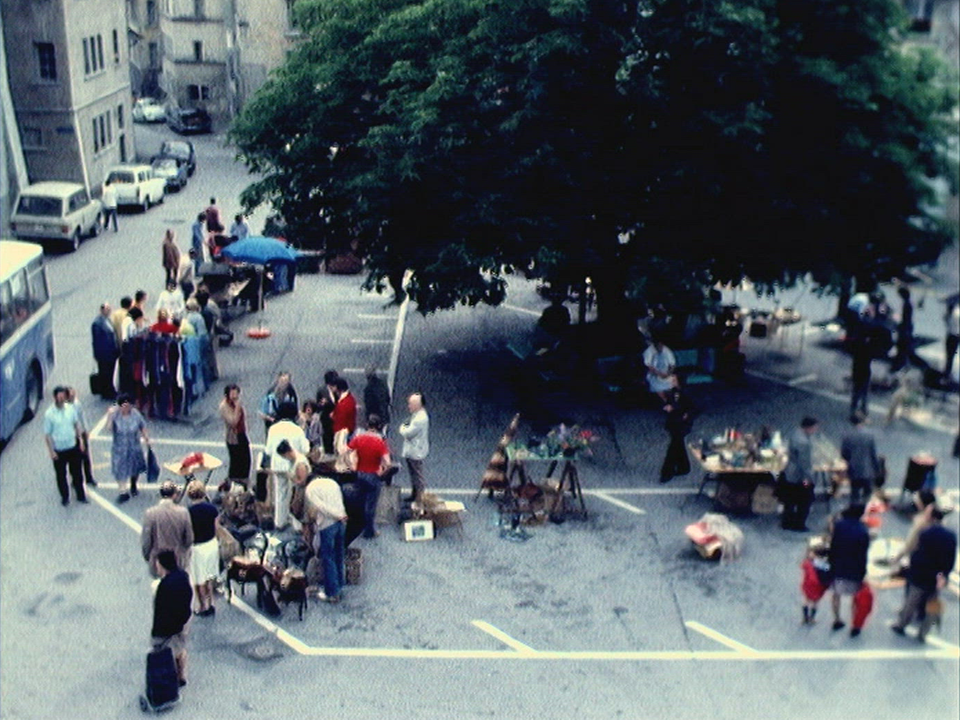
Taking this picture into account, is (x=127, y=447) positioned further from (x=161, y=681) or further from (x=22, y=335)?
(x=161, y=681)

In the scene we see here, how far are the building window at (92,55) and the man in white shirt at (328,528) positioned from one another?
4640 mm

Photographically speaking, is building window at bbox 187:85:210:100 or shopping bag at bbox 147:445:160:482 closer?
building window at bbox 187:85:210:100

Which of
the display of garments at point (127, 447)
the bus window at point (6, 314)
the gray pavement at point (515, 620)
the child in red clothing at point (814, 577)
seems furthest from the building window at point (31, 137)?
the child in red clothing at point (814, 577)

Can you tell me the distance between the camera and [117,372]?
1734 cm

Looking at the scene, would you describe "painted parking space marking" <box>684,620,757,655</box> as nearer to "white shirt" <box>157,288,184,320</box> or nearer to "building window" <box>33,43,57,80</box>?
"building window" <box>33,43,57,80</box>

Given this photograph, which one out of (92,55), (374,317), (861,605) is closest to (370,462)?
(861,605)

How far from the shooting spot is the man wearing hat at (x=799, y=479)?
30.4 ft

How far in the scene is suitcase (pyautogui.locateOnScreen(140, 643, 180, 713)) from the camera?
10.2 meters

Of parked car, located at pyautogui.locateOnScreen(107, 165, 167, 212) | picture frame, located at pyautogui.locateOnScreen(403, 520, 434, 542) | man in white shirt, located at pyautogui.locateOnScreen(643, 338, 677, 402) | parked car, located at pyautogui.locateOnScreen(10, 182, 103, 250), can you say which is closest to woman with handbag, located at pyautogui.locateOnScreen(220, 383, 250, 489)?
picture frame, located at pyautogui.locateOnScreen(403, 520, 434, 542)

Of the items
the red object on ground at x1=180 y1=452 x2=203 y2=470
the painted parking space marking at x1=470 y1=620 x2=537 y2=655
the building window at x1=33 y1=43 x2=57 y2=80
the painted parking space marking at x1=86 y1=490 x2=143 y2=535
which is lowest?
the painted parking space marking at x1=470 y1=620 x2=537 y2=655

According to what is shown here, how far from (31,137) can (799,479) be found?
9.02m

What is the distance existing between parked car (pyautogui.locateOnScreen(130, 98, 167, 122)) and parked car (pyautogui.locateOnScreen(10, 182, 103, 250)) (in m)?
15.1

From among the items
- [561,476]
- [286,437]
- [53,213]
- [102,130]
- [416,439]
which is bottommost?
[561,476]

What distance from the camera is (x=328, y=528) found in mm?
12047
